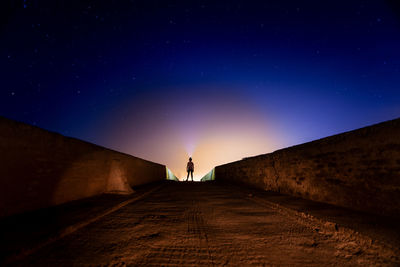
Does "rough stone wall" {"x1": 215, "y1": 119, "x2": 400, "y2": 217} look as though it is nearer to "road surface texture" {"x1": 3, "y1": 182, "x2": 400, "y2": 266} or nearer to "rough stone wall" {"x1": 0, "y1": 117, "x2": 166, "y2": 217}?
"road surface texture" {"x1": 3, "y1": 182, "x2": 400, "y2": 266}

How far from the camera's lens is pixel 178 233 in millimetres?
2055

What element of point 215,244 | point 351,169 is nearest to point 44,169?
point 215,244

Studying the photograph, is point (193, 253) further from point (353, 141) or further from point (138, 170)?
point (138, 170)

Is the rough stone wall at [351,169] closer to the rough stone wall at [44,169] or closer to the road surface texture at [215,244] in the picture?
the road surface texture at [215,244]

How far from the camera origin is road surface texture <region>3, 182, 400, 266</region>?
1.47 m

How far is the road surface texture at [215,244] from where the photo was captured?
1.47m

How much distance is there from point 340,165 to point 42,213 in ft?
18.1

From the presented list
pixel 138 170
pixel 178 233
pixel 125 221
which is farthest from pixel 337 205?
pixel 138 170

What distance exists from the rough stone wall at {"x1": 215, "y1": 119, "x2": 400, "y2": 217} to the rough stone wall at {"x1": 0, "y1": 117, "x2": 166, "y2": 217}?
5.07 m

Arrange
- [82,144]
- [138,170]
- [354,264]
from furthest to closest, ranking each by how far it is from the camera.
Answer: [138,170] < [82,144] < [354,264]

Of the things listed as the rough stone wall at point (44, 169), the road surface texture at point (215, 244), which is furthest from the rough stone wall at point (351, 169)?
the rough stone wall at point (44, 169)

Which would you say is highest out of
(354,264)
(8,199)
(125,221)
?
(8,199)

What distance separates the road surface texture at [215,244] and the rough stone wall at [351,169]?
76cm

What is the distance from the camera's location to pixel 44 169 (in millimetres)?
3100
